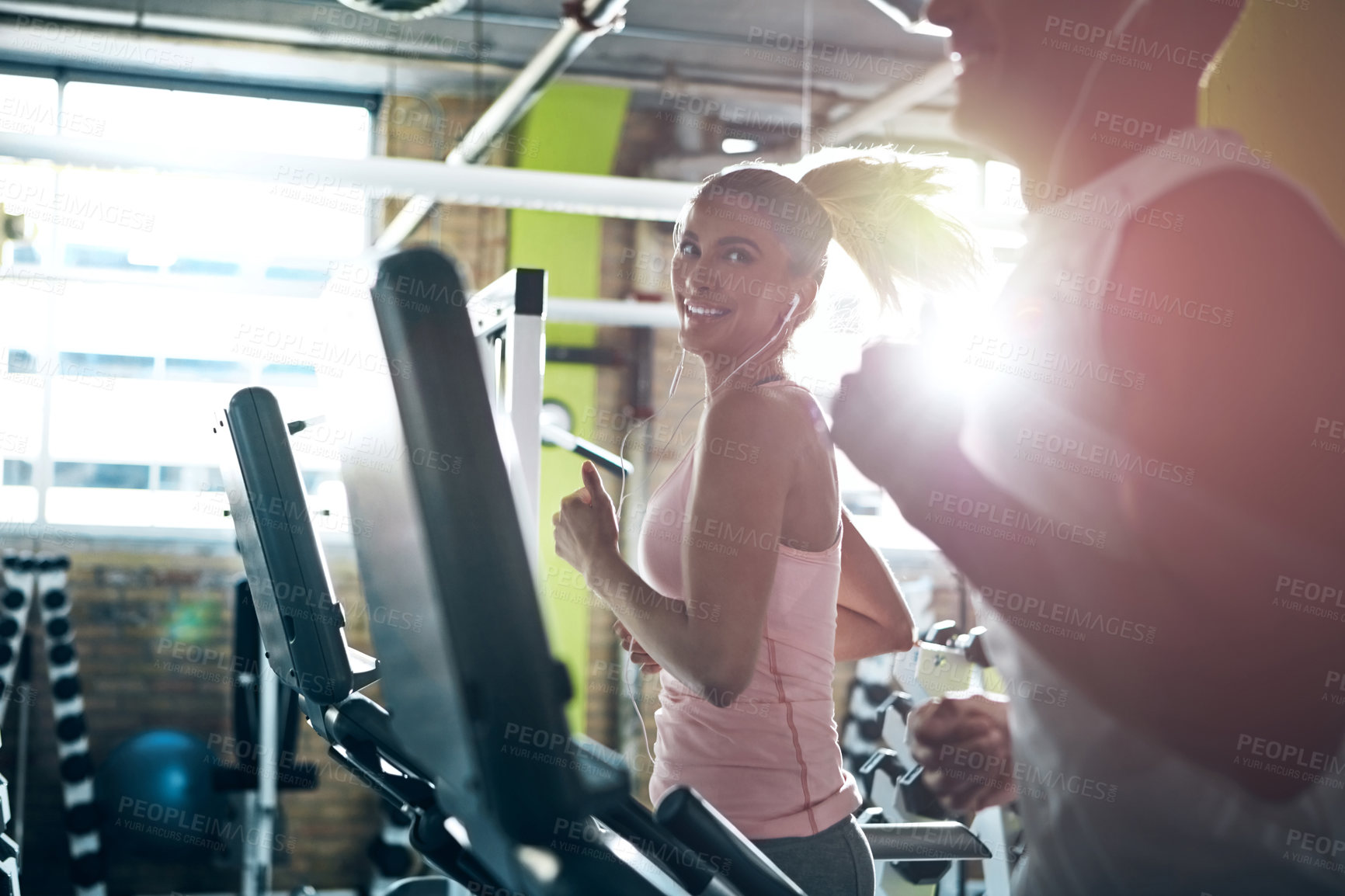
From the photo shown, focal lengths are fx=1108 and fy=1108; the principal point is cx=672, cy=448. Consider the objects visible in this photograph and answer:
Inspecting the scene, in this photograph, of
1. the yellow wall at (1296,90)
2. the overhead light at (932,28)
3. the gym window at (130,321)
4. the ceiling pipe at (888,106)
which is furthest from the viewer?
the gym window at (130,321)

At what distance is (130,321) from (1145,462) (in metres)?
4.58

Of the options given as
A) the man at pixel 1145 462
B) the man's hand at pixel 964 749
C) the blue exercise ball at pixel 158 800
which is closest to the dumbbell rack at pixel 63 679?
the blue exercise ball at pixel 158 800

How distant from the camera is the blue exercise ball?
13.2ft

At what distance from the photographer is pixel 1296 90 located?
1.42 m

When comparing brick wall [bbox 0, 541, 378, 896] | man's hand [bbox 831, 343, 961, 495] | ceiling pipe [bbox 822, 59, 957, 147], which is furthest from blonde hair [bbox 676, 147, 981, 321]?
brick wall [bbox 0, 541, 378, 896]

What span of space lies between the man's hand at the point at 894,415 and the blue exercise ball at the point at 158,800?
3.85m

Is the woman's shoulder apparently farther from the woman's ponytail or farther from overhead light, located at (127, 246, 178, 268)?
overhead light, located at (127, 246, 178, 268)

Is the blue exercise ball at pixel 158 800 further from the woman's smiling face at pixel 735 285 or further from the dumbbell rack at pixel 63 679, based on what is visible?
the woman's smiling face at pixel 735 285

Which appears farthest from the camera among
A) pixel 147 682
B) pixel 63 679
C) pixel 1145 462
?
pixel 147 682

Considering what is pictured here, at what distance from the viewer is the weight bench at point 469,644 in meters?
0.58

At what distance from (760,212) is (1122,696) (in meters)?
0.79

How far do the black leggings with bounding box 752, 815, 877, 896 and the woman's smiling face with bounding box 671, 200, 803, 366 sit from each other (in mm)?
563

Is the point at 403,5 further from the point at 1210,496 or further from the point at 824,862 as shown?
the point at 1210,496

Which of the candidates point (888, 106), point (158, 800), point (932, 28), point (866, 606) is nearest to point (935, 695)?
point (866, 606)
